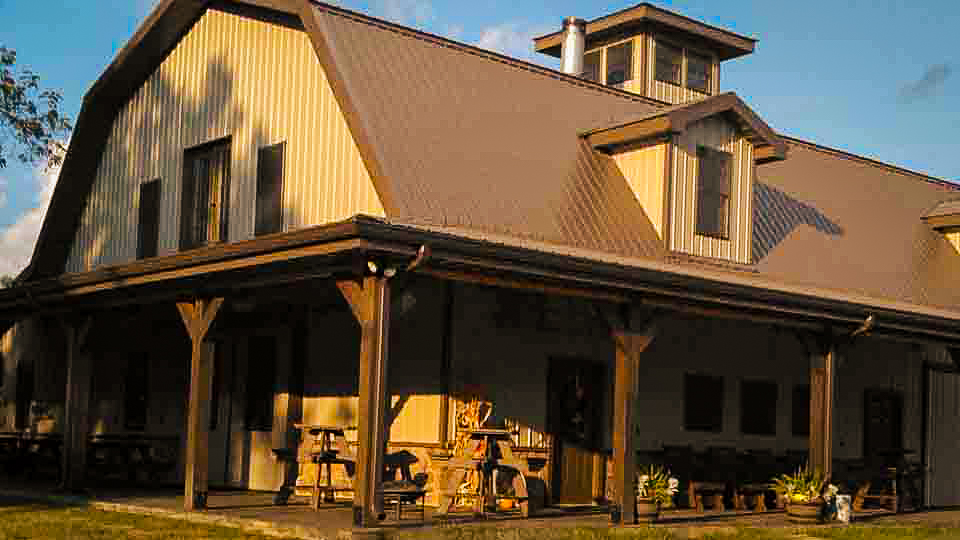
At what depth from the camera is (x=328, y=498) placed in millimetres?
18062

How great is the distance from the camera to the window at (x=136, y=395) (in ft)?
78.2

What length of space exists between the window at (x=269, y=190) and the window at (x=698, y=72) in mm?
12164

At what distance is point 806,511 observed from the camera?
17766 mm

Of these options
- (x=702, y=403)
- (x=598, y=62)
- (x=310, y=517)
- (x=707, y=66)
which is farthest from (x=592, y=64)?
(x=310, y=517)

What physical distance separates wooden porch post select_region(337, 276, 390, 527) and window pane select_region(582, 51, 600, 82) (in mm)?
15374

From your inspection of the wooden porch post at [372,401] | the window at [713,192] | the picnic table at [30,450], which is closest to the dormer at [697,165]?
the window at [713,192]

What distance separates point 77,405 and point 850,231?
13128 millimetres

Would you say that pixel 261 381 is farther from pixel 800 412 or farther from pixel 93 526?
pixel 800 412

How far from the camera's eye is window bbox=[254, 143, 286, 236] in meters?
18.7

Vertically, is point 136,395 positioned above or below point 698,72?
below

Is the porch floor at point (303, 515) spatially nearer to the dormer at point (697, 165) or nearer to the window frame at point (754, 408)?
the window frame at point (754, 408)

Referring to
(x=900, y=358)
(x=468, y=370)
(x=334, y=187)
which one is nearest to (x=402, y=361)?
(x=468, y=370)

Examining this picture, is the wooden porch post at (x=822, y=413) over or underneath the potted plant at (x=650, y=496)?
over

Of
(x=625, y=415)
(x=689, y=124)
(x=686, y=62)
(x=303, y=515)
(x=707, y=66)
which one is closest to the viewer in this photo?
(x=303, y=515)
